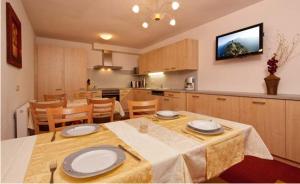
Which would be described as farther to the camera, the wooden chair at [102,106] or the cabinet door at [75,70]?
the cabinet door at [75,70]

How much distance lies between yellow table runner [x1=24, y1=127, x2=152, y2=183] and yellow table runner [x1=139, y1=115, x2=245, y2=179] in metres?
0.41

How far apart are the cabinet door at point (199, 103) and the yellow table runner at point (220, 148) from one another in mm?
1766

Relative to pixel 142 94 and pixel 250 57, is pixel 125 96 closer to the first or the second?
pixel 142 94

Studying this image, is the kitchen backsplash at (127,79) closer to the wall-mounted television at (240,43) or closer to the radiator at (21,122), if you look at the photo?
the wall-mounted television at (240,43)

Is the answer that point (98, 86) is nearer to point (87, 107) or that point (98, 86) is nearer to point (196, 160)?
point (87, 107)

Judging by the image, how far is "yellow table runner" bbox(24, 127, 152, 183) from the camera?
0.57m

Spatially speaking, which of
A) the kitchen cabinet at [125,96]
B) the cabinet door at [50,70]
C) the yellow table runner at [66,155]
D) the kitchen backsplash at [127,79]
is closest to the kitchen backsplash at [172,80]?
the kitchen backsplash at [127,79]

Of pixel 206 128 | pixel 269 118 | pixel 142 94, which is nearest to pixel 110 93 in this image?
pixel 142 94

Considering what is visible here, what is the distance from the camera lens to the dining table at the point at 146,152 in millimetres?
609

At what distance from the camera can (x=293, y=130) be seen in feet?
5.98

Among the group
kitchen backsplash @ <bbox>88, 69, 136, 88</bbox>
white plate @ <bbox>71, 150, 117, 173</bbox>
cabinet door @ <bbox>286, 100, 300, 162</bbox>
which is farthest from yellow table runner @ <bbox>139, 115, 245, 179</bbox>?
kitchen backsplash @ <bbox>88, 69, 136, 88</bbox>

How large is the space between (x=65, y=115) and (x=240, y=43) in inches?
111

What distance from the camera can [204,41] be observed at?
3.40 m

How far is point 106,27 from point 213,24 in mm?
2397
